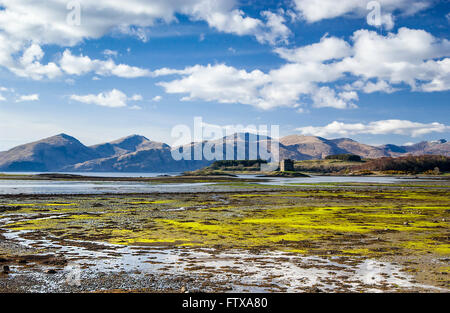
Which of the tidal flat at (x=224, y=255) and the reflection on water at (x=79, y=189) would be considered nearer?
the tidal flat at (x=224, y=255)

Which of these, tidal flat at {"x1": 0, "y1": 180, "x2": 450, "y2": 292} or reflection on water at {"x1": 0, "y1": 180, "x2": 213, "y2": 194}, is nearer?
tidal flat at {"x1": 0, "y1": 180, "x2": 450, "y2": 292}

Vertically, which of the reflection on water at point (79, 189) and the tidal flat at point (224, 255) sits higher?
the tidal flat at point (224, 255)

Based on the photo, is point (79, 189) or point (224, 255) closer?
point (224, 255)

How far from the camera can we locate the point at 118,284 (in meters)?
13.6

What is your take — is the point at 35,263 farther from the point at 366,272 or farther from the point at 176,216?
the point at 176,216

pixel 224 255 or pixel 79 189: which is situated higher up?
pixel 224 255

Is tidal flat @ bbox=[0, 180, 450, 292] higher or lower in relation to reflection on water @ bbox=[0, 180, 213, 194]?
higher

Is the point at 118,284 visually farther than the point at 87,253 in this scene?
No

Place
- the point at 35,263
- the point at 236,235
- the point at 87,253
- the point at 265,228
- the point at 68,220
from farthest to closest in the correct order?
1. the point at 68,220
2. the point at 265,228
3. the point at 236,235
4. the point at 87,253
5. the point at 35,263
